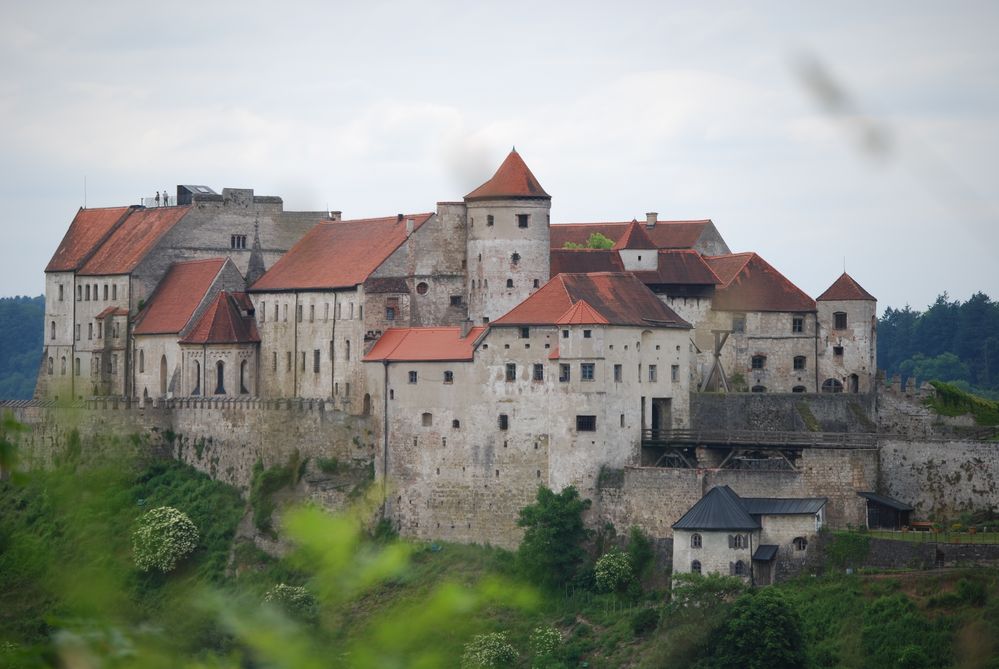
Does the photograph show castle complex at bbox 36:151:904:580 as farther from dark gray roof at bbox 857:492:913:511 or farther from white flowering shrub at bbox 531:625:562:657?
white flowering shrub at bbox 531:625:562:657

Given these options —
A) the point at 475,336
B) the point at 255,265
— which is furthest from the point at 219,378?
the point at 475,336

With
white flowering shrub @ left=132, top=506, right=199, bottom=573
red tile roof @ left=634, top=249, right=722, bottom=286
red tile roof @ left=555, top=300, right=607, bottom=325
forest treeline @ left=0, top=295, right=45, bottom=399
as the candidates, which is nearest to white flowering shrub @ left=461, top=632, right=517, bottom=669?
red tile roof @ left=555, top=300, right=607, bottom=325

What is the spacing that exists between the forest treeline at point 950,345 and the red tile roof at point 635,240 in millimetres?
57642

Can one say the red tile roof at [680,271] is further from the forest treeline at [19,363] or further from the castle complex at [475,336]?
the forest treeline at [19,363]

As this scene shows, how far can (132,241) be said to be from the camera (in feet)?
342

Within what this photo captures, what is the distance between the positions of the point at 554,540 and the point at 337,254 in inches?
1037

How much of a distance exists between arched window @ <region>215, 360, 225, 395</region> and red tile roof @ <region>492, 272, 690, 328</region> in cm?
2187

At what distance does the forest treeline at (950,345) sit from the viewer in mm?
149125

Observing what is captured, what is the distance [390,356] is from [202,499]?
46.6 ft

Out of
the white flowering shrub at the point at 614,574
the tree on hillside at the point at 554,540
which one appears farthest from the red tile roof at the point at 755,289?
the white flowering shrub at the point at 614,574

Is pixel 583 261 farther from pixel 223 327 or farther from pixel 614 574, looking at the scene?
pixel 614 574

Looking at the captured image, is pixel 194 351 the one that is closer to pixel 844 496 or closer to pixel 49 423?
pixel 49 423

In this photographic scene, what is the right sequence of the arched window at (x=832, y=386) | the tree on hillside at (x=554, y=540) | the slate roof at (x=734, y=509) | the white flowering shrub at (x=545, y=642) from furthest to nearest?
the arched window at (x=832, y=386), the tree on hillside at (x=554, y=540), the slate roof at (x=734, y=509), the white flowering shrub at (x=545, y=642)

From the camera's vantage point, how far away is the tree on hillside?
72.3m
